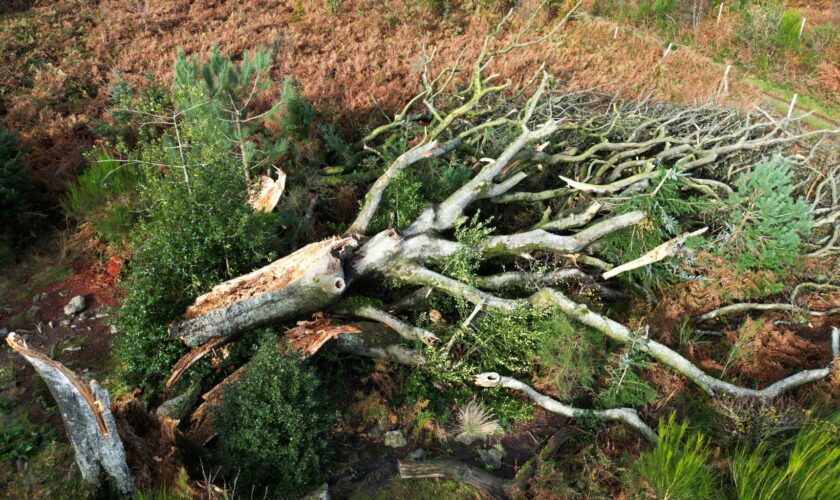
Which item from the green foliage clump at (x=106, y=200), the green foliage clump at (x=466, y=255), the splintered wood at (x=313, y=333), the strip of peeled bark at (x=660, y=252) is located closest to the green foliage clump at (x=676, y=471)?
the strip of peeled bark at (x=660, y=252)

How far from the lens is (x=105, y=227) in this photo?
738 centimetres

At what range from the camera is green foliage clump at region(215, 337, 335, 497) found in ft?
15.2

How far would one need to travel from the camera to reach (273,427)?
15.4 feet

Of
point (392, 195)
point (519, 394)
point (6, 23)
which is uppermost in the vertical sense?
point (6, 23)

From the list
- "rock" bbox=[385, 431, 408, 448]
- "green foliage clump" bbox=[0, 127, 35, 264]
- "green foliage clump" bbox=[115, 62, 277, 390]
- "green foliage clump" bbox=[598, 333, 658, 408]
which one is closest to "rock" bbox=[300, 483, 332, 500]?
"rock" bbox=[385, 431, 408, 448]

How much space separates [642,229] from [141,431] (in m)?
5.99

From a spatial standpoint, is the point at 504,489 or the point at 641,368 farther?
the point at 641,368

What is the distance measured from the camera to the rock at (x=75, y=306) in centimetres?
671

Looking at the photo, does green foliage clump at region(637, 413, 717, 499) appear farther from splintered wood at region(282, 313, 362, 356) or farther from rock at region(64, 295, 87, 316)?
rock at region(64, 295, 87, 316)

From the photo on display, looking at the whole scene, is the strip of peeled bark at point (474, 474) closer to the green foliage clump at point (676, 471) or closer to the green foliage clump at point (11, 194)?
the green foliage clump at point (676, 471)

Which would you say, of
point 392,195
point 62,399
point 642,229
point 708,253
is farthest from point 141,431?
point 708,253

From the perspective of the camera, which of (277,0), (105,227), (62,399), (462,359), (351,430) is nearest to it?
(62,399)

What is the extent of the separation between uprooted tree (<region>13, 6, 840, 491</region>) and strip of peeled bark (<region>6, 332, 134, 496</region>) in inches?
36.1

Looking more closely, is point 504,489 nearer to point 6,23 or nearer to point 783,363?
point 783,363
